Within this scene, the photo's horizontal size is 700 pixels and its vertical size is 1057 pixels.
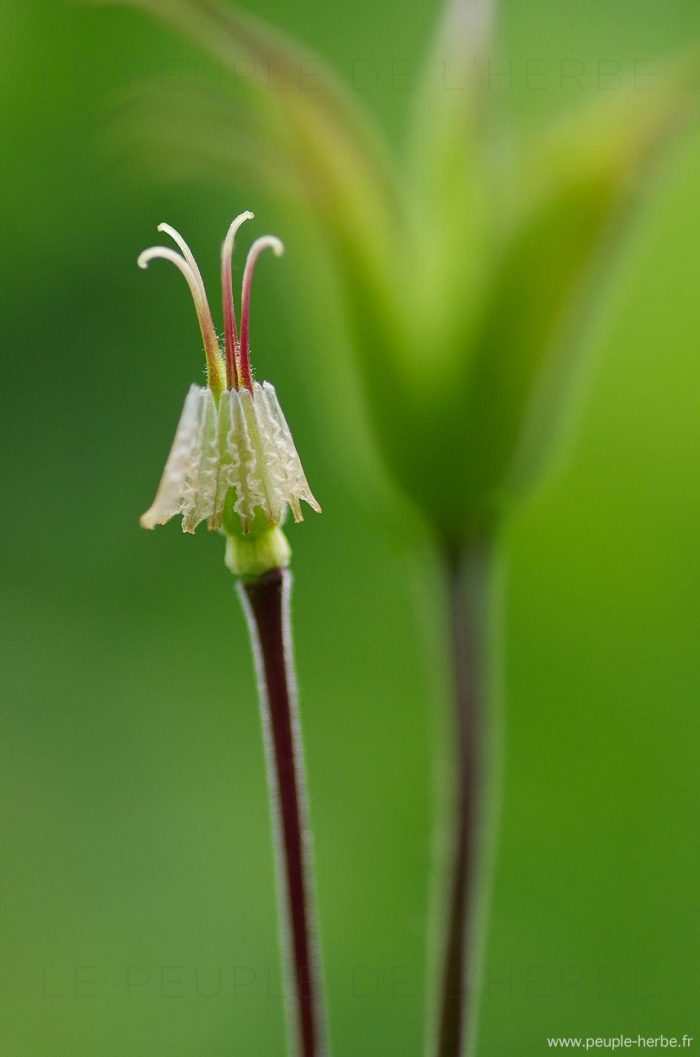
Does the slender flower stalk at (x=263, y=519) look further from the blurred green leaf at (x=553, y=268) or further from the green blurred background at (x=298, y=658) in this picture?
the green blurred background at (x=298, y=658)

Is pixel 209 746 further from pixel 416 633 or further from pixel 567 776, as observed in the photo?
pixel 567 776

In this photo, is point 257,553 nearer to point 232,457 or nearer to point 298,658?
point 232,457

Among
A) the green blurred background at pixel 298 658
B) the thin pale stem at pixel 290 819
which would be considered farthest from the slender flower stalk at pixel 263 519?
the green blurred background at pixel 298 658

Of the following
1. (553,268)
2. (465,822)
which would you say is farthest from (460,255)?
(465,822)

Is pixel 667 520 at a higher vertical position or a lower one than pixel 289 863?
higher

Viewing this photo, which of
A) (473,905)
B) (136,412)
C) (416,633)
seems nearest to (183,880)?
(416,633)

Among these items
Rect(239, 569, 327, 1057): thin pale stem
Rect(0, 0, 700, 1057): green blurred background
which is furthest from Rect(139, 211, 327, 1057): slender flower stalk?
Rect(0, 0, 700, 1057): green blurred background

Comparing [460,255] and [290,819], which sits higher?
[460,255]

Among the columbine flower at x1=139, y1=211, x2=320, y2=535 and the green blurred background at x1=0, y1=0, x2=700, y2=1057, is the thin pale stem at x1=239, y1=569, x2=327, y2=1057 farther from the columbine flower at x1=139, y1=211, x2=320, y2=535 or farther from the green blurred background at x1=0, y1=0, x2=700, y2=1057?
the green blurred background at x1=0, y1=0, x2=700, y2=1057
